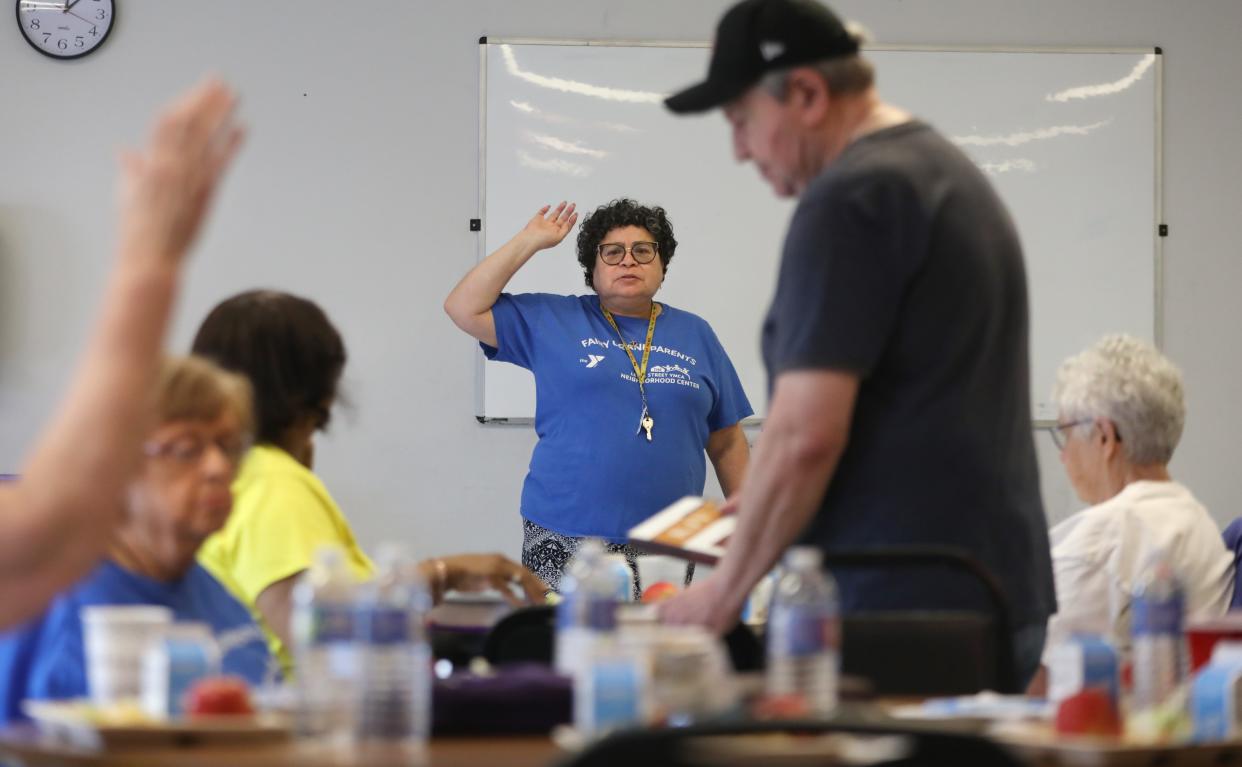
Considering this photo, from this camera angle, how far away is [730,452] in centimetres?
467

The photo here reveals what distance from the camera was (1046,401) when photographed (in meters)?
5.64

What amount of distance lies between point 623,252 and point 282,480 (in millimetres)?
2312

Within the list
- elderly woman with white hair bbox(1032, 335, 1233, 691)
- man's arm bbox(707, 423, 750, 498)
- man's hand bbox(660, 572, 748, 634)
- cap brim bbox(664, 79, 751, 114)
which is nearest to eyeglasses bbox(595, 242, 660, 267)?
man's arm bbox(707, 423, 750, 498)

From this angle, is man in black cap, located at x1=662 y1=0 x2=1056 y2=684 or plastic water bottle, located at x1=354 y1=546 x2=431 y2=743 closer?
plastic water bottle, located at x1=354 y1=546 x2=431 y2=743

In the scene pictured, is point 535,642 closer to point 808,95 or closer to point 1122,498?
point 808,95

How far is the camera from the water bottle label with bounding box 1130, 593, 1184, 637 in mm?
1655

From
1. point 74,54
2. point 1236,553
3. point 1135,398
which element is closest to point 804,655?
point 1135,398

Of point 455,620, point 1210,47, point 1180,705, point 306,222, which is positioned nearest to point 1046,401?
point 1210,47

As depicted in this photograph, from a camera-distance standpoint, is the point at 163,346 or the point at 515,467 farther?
the point at 515,467

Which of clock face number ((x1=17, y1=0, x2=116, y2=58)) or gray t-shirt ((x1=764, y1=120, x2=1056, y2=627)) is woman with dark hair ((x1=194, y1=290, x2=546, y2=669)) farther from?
clock face number ((x1=17, y1=0, x2=116, y2=58))

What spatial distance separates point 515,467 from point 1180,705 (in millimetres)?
4111

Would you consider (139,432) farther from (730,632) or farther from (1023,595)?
(1023,595)

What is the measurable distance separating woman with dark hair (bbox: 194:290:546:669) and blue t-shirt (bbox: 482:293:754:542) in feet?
5.26

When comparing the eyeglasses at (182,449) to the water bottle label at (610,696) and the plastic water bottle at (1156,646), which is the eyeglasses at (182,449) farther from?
the plastic water bottle at (1156,646)
